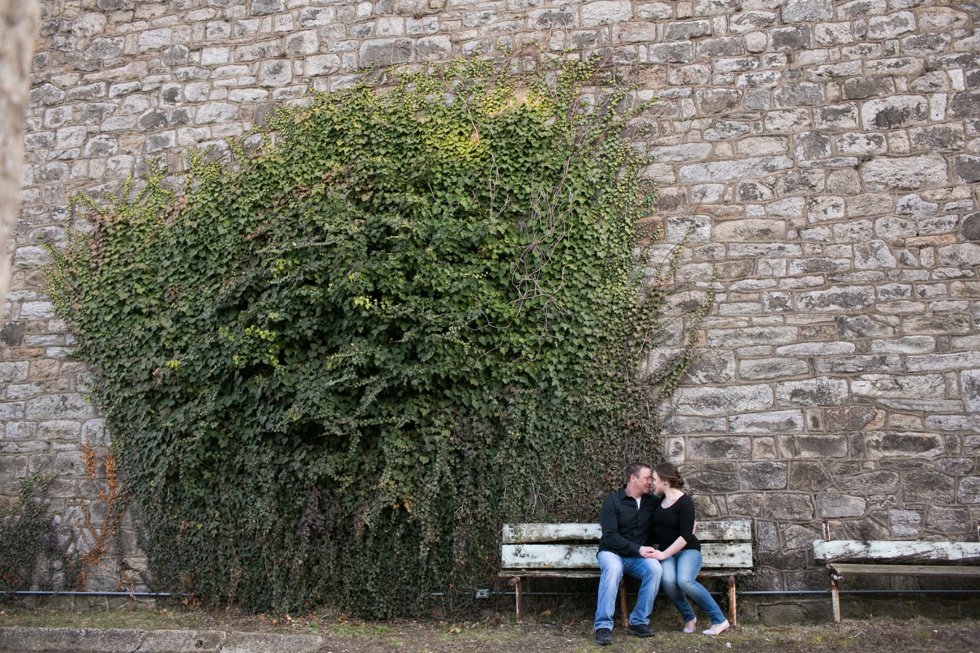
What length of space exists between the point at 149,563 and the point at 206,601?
0.57 m

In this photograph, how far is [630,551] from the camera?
5160 millimetres

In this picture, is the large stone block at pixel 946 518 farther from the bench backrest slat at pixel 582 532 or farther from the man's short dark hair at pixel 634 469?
the man's short dark hair at pixel 634 469

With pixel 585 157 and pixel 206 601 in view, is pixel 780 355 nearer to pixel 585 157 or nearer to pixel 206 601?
pixel 585 157

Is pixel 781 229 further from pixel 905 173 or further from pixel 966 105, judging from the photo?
pixel 966 105

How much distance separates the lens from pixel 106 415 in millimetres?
6531

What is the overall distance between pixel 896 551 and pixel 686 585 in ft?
4.72

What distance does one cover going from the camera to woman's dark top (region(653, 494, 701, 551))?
5168 millimetres

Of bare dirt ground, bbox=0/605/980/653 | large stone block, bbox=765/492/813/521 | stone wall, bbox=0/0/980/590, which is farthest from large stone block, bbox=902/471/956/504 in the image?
bare dirt ground, bbox=0/605/980/653

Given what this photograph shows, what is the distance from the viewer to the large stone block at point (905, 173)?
5.90 metres

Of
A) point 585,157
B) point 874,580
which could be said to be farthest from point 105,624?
point 874,580

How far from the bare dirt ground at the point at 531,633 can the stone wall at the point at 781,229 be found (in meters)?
0.54

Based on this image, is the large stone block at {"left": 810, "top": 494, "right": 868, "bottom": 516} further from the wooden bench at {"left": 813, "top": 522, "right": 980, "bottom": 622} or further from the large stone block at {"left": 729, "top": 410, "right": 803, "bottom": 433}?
the large stone block at {"left": 729, "top": 410, "right": 803, "bottom": 433}

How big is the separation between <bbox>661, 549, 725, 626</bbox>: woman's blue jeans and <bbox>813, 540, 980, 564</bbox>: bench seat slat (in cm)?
88

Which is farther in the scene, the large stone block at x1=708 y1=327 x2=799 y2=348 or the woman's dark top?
the large stone block at x1=708 y1=327 x2=799 y2=348
